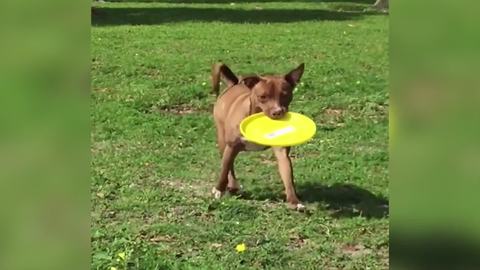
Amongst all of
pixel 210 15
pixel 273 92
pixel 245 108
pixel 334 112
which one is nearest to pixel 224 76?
pixel 245 108

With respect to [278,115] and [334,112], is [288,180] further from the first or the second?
[334,112]

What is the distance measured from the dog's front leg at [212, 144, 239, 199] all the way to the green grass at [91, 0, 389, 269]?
0.21ft

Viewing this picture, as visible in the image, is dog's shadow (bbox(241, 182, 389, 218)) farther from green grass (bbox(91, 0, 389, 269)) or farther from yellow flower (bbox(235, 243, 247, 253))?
yellow flower (bbox(235, 243, 247, 253))

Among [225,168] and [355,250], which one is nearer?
[355,250]

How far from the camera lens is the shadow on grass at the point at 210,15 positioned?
9289 mm

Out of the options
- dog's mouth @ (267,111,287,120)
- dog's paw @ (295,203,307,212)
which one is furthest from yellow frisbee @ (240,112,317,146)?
dog's paw @ (295,203,307,212)

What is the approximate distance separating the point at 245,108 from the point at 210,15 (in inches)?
229

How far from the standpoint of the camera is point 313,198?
410 cm

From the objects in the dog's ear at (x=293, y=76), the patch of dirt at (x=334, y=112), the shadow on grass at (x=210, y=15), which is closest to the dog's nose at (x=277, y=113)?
the dog's ear at (x=293, y=76)

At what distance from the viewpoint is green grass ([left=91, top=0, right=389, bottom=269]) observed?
344 cm

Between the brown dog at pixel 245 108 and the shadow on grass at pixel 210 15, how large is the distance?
4819 mm

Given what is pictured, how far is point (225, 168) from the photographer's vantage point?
13.1ft

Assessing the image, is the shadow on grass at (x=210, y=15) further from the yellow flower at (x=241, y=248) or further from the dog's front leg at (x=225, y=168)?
the yellow flower at (x=241, y=248)
